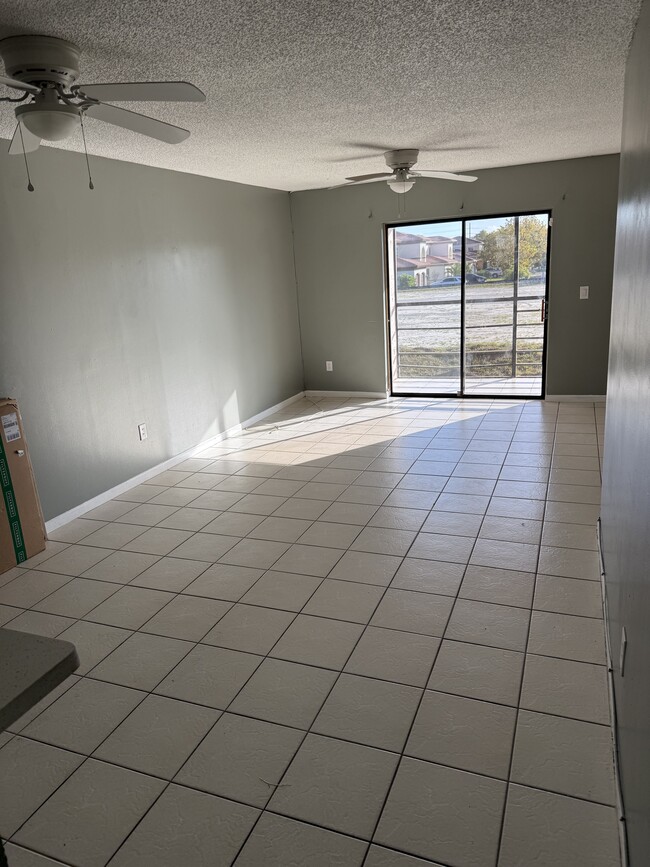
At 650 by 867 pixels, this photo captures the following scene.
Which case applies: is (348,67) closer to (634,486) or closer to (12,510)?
(634,486)

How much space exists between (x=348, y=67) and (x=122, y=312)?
241cm

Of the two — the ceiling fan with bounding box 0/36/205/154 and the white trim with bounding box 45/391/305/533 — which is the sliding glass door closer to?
the white trim with bounding box 45/391/305/533

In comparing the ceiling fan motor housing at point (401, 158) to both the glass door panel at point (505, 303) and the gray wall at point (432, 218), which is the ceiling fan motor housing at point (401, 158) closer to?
the gray wall at point (432, 218)

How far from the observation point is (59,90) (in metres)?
2.26

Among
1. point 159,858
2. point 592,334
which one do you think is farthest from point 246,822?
point 592,334

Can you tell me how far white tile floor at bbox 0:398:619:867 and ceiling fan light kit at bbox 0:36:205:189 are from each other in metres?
2.07

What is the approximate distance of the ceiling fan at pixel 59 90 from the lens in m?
2.06

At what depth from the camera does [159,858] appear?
1.58 metres

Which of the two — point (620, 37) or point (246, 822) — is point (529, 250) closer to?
point (620, 37)

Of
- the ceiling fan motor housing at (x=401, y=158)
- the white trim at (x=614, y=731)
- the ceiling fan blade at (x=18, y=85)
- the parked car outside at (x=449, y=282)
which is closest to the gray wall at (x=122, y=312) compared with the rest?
the ceiling fan blade at (x=18, y=85)

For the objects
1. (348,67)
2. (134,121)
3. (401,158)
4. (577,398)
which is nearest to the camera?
(134,121)

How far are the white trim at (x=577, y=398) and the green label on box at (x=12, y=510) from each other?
16.5 ft

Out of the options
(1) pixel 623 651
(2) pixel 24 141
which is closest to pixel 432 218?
(2) pixel 24 141

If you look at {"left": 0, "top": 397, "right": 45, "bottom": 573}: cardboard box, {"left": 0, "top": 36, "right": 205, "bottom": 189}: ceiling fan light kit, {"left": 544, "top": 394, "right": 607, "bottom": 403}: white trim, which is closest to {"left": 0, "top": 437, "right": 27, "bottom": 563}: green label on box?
{"left": 0, "top": 397, "right": 45, "bottom": 573}: cardboard box
